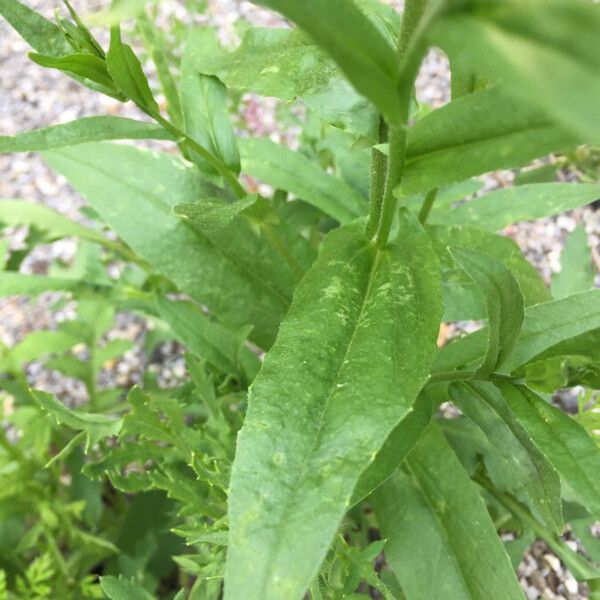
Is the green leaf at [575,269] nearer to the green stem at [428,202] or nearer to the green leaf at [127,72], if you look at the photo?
the green stem at [428,202]

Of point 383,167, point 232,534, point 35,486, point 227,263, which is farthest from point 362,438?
point 35,486

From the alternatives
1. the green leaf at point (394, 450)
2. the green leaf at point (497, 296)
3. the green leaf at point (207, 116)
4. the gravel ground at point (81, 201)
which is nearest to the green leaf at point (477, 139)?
the green leaf at point (497, 296)

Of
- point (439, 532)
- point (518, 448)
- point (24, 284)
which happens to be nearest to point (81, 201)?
point (24, 284)

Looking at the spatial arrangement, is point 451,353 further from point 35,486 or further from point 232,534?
point 35,486

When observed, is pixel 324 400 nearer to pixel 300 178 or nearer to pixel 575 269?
pixel 300 178

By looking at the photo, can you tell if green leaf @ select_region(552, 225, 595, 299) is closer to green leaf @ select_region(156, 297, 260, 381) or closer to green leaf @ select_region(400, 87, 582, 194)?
green leaf @ select_region(156, 297, 260, 381)
